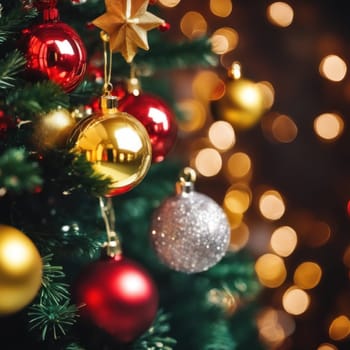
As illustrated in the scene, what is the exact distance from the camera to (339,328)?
1.39 meters

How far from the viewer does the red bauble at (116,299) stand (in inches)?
28.9

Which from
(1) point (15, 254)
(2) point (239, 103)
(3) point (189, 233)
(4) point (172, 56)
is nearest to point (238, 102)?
(2) point (239, 103)

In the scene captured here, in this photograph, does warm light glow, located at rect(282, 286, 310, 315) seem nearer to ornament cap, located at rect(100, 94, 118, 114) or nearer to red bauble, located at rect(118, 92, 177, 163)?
red bauble, located at rect(118, 92, 177, 163)

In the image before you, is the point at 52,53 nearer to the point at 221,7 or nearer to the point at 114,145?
the point at 114,145

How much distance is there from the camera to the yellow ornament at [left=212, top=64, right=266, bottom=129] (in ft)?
3.08

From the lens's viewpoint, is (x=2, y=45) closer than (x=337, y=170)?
Yes

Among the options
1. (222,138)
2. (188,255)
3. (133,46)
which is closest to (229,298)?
(188,255)

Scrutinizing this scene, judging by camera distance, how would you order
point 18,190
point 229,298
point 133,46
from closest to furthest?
1. point 18,190
2. point 133,46
3. point 229,298

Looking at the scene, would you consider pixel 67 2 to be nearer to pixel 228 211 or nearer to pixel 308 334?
pixel 228 211

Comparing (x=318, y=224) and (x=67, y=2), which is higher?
(x=67, y=2)

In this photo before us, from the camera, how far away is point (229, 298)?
102 centimetres

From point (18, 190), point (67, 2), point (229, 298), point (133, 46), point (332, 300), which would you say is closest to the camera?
point (18, 190)

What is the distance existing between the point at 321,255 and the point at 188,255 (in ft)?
2.46

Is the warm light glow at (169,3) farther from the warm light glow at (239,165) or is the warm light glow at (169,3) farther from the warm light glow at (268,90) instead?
the warm light glow at (239,165)
